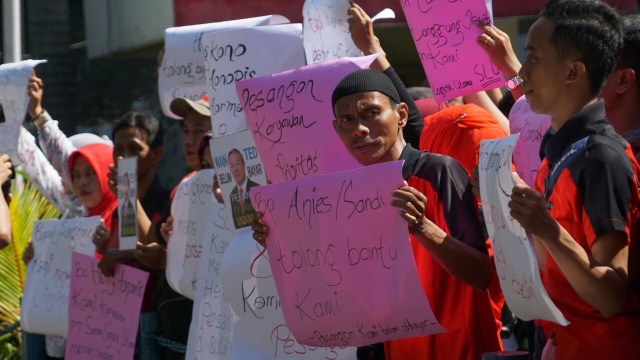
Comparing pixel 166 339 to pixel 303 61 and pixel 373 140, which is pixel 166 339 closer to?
pixel 303 61

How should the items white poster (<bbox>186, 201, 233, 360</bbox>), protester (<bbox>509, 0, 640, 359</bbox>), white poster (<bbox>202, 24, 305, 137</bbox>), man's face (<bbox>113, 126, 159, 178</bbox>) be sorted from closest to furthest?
protester (<bbox>509, 0, 640, 359</bbox>), white poster (<bbox>202, 24, 305, 137</bbox>), white poster (<bbox>186, 201, 233, 360</bbox>), man's face (<bbox>113, 126, 159, 178</bbox>)

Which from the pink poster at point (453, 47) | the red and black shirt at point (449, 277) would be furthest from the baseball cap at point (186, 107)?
the red and black shirt at point (449, 277)

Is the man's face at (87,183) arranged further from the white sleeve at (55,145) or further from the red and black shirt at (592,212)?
the red and black shirt at (592,212)

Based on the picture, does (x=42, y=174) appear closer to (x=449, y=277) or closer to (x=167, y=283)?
(x=167, y=283)

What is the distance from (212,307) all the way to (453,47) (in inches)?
66.5

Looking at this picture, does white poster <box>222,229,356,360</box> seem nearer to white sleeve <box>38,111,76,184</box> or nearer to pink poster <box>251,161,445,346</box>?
pink poster <box>251,161,445,346</box>

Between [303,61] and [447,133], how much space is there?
757 millimetres

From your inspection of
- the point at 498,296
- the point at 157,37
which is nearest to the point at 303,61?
the point at 498,296

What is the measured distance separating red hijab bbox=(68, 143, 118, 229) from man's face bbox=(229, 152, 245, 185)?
6.52 feet

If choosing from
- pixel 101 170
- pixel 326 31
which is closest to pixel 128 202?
pixel 101 170

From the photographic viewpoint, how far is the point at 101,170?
7191 millimetres

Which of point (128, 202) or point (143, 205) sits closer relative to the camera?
point (128, 202)

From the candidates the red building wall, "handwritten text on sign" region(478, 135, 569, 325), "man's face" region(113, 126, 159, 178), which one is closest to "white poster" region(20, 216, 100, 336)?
"man's face" region(113, 126, 159, 178)

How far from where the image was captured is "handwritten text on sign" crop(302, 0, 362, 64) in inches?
204
